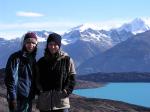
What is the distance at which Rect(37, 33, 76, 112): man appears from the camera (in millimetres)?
7688

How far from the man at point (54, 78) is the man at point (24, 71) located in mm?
214

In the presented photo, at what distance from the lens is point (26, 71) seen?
7.93 m

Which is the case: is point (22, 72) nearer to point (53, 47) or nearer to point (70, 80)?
point (53, 47)

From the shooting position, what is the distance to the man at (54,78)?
7.69m

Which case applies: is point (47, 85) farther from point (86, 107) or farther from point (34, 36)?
point (86, 107)

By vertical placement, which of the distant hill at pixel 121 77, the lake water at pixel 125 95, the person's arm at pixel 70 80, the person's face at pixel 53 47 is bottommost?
the distant hill at pixel 121 77

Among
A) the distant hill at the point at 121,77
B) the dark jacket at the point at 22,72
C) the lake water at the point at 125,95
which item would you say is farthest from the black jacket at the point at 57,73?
the distant hill at the point at 121,77

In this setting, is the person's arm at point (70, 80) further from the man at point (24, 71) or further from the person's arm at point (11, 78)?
the person's arm at point (11, 78)

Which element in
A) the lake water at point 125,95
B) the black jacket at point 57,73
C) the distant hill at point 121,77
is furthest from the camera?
the distant hill at point 121,77

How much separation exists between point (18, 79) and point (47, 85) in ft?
1.66

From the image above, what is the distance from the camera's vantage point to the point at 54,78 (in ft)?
25.5

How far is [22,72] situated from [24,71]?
0.04 meters

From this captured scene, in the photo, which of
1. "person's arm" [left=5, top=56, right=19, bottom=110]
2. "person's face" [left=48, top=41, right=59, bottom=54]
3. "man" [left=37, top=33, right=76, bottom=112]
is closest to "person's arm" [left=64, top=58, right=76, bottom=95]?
"man" [left=37, top=33, right=76, bottom=112]

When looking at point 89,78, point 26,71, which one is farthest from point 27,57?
point 89,78
